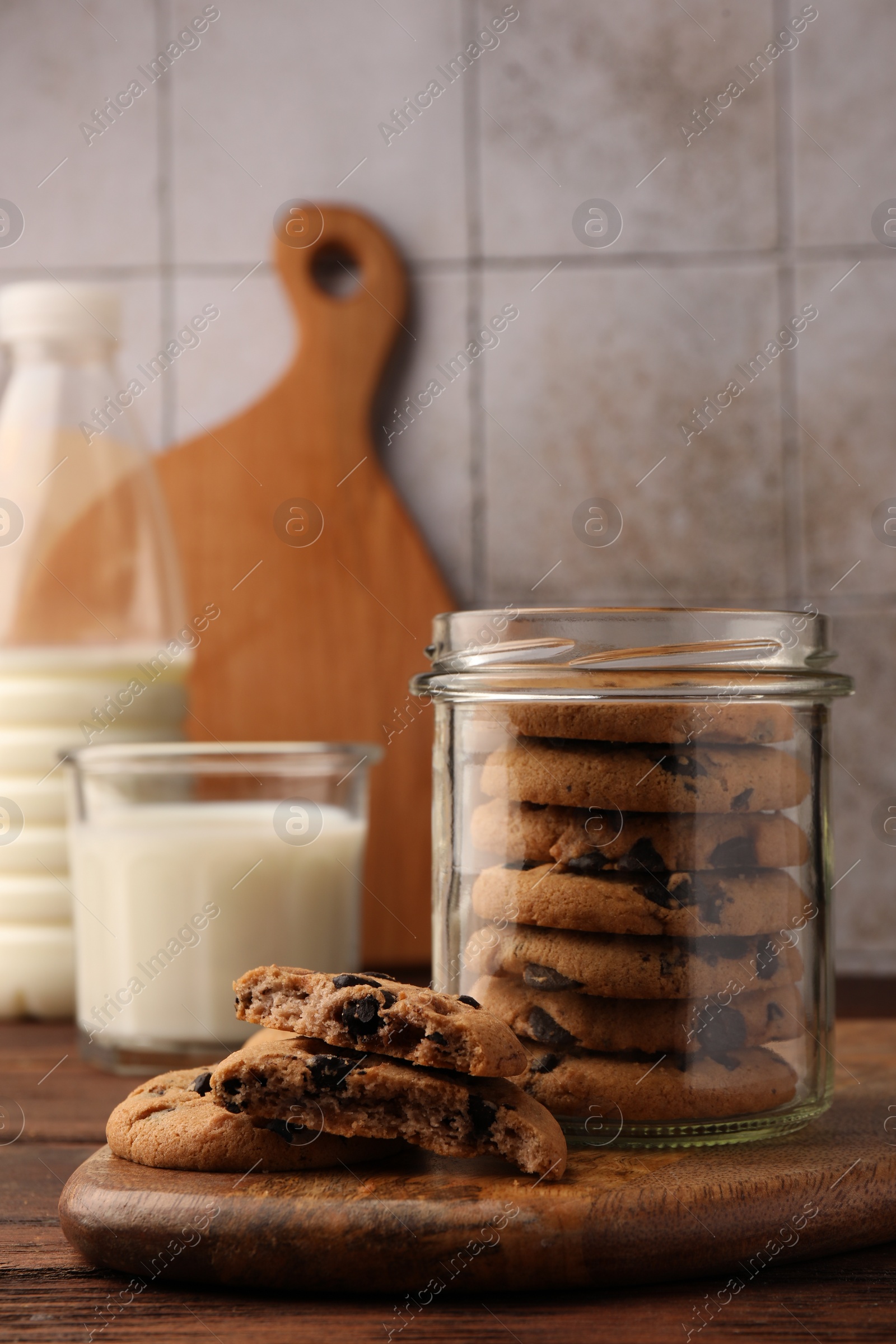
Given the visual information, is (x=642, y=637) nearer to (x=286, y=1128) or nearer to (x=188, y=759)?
(x=286, y=1128)

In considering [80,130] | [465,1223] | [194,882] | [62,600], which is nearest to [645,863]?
[465,1223]

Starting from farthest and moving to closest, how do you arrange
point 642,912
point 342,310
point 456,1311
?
1. point 342,310
2. point 642,912
3. point 456,1311

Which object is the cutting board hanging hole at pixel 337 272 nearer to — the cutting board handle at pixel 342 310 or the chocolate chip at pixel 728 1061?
the cutting board handle at pixel 342 310

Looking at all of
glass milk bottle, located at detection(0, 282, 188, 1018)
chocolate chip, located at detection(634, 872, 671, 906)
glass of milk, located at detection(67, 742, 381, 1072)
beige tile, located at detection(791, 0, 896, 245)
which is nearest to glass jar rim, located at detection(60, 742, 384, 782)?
glass of milk, located at detection(67, 742, 381, 1072)

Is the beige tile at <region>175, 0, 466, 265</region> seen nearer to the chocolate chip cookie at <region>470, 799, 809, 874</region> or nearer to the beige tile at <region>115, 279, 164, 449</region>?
the beige tile at <region>115, 279, 164, 449</region>

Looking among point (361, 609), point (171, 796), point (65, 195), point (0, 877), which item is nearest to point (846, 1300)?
point (171, 796)

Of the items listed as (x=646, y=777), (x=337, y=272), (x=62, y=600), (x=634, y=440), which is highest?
(x=337, y=272)
